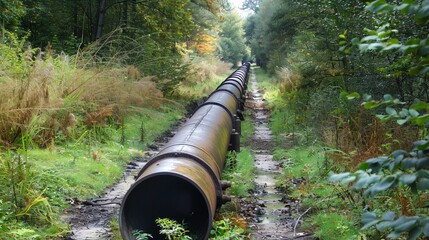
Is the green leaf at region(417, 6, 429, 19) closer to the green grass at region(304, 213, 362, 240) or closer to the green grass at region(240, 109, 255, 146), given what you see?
the green grass at region(304, 213, 362, 240)

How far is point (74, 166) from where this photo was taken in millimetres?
7566

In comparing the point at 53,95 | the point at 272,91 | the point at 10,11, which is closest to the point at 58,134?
the point at 53,95

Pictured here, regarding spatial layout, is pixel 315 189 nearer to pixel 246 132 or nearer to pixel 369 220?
pixel 369 220

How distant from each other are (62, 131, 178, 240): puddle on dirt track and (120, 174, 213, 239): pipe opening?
0.64m

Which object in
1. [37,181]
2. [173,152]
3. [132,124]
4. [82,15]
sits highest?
[82,15]

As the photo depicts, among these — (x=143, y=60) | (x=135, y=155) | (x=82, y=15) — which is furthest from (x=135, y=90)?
(x=82, y=15)

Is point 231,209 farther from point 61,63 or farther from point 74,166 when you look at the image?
point 61,63

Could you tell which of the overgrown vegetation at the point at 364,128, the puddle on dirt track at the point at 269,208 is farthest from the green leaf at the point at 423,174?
the puddle on dirt track at the point at 269,208

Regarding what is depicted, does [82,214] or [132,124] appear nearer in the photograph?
[82,214]

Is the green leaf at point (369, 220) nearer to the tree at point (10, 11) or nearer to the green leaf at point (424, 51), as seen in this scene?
the green leaf at point (424, 51)

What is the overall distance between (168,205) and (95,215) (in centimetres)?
143

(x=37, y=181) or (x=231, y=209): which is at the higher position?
(x=37, y=181)

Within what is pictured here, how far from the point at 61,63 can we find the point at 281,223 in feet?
21.2

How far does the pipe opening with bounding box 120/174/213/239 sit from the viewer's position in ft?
15.8
